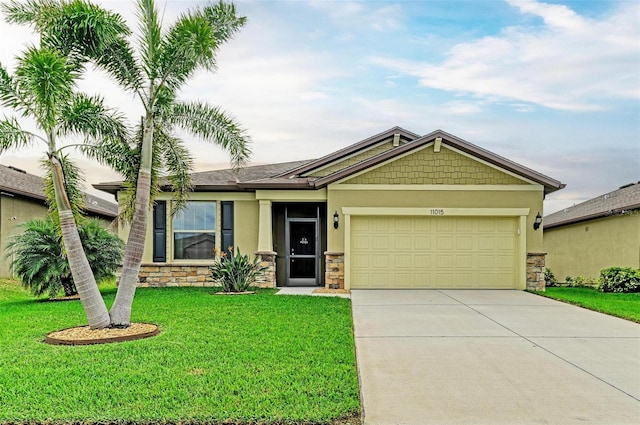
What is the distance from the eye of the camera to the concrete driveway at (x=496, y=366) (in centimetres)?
484

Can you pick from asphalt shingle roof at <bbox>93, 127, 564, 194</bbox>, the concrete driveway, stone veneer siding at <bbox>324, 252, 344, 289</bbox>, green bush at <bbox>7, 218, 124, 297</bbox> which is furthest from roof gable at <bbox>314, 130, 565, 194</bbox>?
green bush at <bbox>7, 218, 124, 297</bbox>

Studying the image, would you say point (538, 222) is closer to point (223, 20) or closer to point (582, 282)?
point (582, 282)

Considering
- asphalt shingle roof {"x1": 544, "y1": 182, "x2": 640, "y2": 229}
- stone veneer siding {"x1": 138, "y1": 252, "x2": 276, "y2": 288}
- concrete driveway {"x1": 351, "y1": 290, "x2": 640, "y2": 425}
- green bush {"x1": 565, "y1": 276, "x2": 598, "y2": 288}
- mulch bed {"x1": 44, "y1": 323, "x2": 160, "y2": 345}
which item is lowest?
green bush {"x1": 565, "y1": 276, "x2": 598, "y2": 288}

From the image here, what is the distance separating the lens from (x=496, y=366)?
251 inches

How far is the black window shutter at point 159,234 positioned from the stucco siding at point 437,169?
654 cm

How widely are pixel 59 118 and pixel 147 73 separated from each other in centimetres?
164

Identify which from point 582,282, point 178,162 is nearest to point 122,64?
point 178,162

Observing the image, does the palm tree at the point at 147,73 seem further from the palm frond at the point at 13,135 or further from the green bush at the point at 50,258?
the green bush at the point at 50,258

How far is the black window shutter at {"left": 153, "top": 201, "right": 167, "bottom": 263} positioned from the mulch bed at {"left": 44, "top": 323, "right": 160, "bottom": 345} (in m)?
7.44

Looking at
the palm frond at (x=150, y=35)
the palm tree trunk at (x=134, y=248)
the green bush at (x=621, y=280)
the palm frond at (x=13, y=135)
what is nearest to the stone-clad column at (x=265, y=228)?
the palm tree trunk at (x=134, y=248)

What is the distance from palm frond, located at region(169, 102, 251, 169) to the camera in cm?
1036

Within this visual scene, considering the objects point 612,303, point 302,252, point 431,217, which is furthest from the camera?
point 302,252

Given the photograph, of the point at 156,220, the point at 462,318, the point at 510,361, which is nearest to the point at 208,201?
the point at 156,220

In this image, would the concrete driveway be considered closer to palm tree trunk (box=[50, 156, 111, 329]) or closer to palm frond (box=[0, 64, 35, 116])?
palm tree trunk (box=[50, 156, 111, 329])
